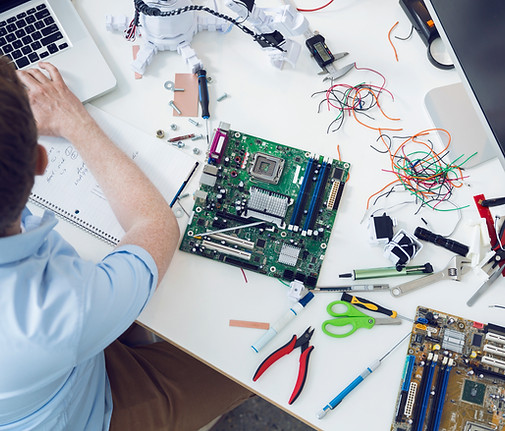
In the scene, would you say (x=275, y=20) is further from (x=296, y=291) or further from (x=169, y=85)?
(x=296, y=291)

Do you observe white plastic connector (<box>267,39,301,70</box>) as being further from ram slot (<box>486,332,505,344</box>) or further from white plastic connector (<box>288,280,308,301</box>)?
ram slot (<box>486,332,505,344</box>)

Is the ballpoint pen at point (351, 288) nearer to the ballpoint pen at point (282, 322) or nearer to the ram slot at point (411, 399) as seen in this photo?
the ballpoint pen at point (282, 322)

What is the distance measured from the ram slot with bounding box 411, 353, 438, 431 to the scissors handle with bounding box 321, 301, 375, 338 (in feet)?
0.51

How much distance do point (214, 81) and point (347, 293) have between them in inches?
24.8

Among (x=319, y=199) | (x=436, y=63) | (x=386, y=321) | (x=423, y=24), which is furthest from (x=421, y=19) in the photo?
(x=386, y=321)

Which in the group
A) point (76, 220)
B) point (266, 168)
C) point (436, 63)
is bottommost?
point (76, 220)

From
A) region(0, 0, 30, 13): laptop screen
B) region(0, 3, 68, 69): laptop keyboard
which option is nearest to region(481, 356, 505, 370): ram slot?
region(0, 3, 68, 69): laptop keyboard

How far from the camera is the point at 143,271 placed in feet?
3.07

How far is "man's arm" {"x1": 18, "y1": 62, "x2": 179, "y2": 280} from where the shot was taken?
1021 millimetres

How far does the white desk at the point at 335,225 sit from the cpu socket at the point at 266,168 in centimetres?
7

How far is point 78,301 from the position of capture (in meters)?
0.80

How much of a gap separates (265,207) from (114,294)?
42 cm

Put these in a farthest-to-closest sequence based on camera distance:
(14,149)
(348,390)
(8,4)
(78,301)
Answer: (8,4) → (348,390) → (78,301) → (14,149)

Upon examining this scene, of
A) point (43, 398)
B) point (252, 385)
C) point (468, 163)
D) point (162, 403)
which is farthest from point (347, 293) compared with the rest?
point (43, 398)
